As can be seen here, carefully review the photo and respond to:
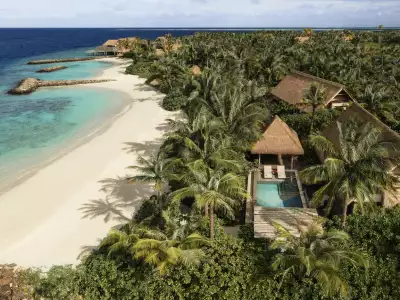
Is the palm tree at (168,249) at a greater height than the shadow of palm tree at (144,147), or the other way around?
the palm tree at (168,249)

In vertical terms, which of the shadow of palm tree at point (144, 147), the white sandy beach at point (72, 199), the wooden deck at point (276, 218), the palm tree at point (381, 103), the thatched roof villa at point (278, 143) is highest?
the palm tree at point (381, 103)

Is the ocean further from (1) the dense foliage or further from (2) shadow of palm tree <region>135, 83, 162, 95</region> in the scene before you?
(1) the dense foliage

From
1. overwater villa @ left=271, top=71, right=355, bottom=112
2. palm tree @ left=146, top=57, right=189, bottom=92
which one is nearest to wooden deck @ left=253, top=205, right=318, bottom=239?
overwater villa @ left=271, top=71, right=355, bottom=112

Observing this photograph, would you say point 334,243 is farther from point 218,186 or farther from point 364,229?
point 218,186

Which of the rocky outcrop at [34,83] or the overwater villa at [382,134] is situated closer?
the overwater villa at [382,134]

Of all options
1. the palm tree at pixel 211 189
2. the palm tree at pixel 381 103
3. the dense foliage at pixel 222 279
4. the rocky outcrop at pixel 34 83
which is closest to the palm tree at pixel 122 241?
the dense foliage at pixel 222 279

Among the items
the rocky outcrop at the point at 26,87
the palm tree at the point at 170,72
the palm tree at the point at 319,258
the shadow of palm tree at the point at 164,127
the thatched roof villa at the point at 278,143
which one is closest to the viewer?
the palm tree at the point at 319,258

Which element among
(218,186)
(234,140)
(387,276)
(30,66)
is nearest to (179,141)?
(234,140)

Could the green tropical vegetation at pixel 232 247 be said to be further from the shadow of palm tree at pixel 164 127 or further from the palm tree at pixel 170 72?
the palm tree at pixel 170 72
